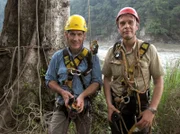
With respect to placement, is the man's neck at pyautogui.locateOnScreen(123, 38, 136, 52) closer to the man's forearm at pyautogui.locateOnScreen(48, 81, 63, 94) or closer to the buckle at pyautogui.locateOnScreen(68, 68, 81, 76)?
the buckle at pyautogui.locateOnScreen(68, 68, 81, 76)

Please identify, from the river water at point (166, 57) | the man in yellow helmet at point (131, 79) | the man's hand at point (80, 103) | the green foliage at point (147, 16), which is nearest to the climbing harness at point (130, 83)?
the man in yellow helmet at point (131, 79)

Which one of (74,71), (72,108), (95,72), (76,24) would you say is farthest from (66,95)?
(76,24)

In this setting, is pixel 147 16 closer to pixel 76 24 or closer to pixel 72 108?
pixel 76 24

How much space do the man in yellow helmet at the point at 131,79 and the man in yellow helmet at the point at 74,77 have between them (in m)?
0.16

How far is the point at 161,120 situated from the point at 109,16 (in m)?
35.6

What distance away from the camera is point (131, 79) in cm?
244

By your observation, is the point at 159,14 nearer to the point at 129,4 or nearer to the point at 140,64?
the point at 129,4

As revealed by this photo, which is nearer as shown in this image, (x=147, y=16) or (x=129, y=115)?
(x=129, y=115)

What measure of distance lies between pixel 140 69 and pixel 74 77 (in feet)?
2.07

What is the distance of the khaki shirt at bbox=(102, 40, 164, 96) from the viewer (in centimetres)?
239

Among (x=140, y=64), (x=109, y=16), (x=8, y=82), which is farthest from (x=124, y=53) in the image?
(x=109, y=16)

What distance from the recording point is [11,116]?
3.80 m

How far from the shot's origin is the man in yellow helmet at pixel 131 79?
7.83ft

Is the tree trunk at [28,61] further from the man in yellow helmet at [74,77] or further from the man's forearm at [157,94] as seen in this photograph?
the man's forearm at [157,94]
